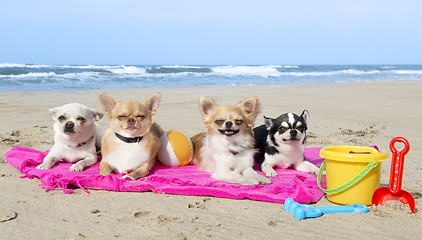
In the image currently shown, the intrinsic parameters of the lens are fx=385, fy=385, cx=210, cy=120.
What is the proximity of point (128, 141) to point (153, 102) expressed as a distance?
1.74 feet

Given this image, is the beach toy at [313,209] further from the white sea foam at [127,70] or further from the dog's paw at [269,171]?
the white sea foam at [127,70]

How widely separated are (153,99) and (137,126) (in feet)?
1.43

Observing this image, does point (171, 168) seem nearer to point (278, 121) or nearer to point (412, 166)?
point (278, 121)

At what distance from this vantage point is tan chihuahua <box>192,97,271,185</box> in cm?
412

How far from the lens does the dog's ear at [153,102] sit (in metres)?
4.33

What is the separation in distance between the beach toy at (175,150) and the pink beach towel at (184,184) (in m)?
0.15

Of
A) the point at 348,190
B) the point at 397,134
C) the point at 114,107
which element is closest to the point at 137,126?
the point at 114,107

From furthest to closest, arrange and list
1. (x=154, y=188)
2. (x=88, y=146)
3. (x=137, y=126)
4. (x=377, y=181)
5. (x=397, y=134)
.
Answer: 1. (x=397, y=134)
2. (x=88, y=146)
3. (x=137, y=126)
4. (x=154, y=188)
5. (x=377, y=181)

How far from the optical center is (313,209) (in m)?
3.21

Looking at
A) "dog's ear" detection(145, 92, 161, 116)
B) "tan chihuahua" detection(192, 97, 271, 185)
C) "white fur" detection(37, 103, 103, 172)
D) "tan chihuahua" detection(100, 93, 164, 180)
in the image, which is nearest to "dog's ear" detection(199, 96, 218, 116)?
"tan chihuahua" detection(192, 97, 271, 185)

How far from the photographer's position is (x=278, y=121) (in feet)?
14.3

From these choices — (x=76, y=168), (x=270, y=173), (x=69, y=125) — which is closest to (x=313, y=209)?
(x=270, y=173)

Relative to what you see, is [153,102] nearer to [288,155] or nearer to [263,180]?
[263,180]

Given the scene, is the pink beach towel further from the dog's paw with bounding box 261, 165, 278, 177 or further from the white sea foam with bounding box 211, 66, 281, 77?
the white sea foam with bounding box 211, 66, 281, 77
